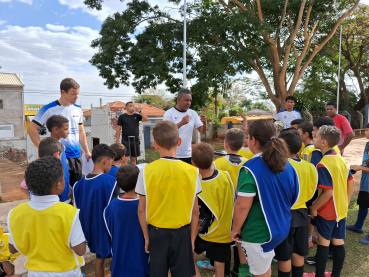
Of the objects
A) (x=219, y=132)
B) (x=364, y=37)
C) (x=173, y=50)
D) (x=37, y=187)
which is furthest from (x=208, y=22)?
(x=364, y=37)

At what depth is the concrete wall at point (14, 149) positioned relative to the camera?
11.0m

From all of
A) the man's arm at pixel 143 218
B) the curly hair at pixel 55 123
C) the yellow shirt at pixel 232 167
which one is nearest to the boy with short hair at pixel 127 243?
the man's arm at pixel 143 218

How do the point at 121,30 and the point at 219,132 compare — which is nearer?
the point at 121,30

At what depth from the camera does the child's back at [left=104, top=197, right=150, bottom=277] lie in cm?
217

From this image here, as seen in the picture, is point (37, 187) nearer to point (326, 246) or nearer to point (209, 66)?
point (326, 246)

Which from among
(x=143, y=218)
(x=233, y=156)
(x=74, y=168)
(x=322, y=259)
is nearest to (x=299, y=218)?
(x=322, y=259)

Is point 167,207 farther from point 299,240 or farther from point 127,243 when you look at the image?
point 299,240

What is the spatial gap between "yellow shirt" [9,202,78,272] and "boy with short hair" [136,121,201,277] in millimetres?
522

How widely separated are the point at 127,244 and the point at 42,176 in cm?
85

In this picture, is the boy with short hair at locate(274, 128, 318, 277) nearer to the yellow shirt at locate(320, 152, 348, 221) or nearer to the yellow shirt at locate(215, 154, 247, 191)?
the yellow shirt at locate(320, 152, 348, 221)

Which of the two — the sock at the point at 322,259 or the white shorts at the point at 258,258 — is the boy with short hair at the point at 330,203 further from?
the white shorts at the point at 258,258

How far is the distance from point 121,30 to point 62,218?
38.2 ft

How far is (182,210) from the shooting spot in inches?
79.2

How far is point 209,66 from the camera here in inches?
436
